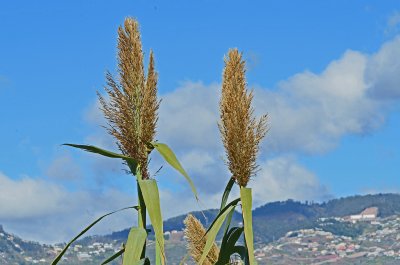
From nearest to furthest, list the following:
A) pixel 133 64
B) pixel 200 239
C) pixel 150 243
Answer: pixel 133 64 → pixel 150 243 → pixel 200 239

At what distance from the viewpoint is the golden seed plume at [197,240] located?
7117 millimetres

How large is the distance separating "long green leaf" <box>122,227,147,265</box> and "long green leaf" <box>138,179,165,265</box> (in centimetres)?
11

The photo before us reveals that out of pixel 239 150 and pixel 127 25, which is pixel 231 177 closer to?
pixel 239 150

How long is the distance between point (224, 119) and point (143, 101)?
1.83 ft

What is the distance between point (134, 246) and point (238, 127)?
3.31 feet

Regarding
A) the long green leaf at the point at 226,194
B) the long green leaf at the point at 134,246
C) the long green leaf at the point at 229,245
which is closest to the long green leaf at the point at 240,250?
the long green leaf at the point at 229,245

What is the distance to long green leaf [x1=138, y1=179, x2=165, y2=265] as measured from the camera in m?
5.89

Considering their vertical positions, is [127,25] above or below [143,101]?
above

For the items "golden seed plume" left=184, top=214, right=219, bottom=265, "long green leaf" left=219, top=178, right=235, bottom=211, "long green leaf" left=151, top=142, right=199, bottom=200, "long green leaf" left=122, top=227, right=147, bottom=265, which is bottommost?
"long green leaf" left=122, top=227, right=147, bottom=265

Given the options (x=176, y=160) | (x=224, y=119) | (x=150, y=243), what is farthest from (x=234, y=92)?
(x=150, y=243)

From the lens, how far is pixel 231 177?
6430mm

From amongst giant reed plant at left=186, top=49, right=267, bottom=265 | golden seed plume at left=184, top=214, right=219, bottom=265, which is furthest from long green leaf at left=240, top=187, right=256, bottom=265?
golden seed plume at left=184, top=214, right=219, bottom=265

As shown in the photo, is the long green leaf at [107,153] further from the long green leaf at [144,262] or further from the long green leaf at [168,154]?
the long green leaf at [144,262]

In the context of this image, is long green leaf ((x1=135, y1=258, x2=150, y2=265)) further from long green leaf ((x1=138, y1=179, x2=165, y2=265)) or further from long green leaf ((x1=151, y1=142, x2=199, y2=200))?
long green leaf ((x1=151, y1=142, x2=199, y2=200))
